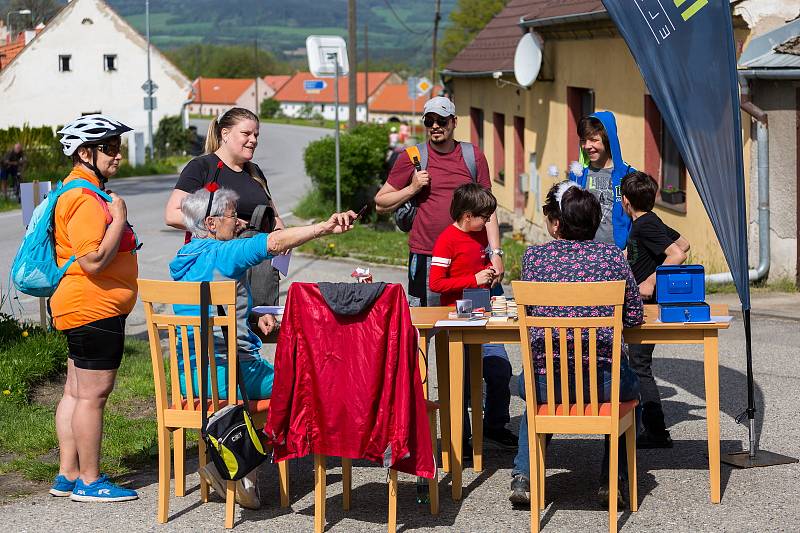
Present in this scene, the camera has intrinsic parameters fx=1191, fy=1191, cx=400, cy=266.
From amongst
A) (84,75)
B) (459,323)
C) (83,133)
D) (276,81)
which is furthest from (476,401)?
(276,81)

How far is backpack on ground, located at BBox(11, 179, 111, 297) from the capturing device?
5.76m

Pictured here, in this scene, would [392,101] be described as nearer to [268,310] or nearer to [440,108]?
[440,108]

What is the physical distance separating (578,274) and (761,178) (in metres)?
7.44

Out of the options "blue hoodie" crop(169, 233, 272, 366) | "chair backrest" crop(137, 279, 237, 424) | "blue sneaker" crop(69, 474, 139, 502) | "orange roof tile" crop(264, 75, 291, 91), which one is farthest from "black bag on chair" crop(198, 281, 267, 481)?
"orange roof tile" crop(264, 75, 291, 91)

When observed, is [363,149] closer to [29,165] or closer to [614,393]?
[29,165]

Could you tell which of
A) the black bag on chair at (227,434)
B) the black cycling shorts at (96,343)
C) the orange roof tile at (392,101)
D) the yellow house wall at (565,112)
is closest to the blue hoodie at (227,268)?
the black bag on chair at (227,434)

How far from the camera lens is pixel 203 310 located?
540 cm

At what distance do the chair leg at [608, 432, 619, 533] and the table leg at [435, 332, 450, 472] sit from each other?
0.98 m

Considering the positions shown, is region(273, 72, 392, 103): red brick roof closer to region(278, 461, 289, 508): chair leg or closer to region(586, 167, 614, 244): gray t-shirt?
region(586, 167, 614, 244): gray t-shirt

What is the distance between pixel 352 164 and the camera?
72.2 feet

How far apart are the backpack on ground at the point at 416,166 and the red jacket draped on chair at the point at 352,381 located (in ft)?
5.82

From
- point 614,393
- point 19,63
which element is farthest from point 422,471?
point 19,63

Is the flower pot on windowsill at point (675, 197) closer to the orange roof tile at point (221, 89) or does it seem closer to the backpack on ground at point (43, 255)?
the backpack on ground at point (43, 255)

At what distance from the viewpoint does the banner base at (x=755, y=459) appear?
630cm
